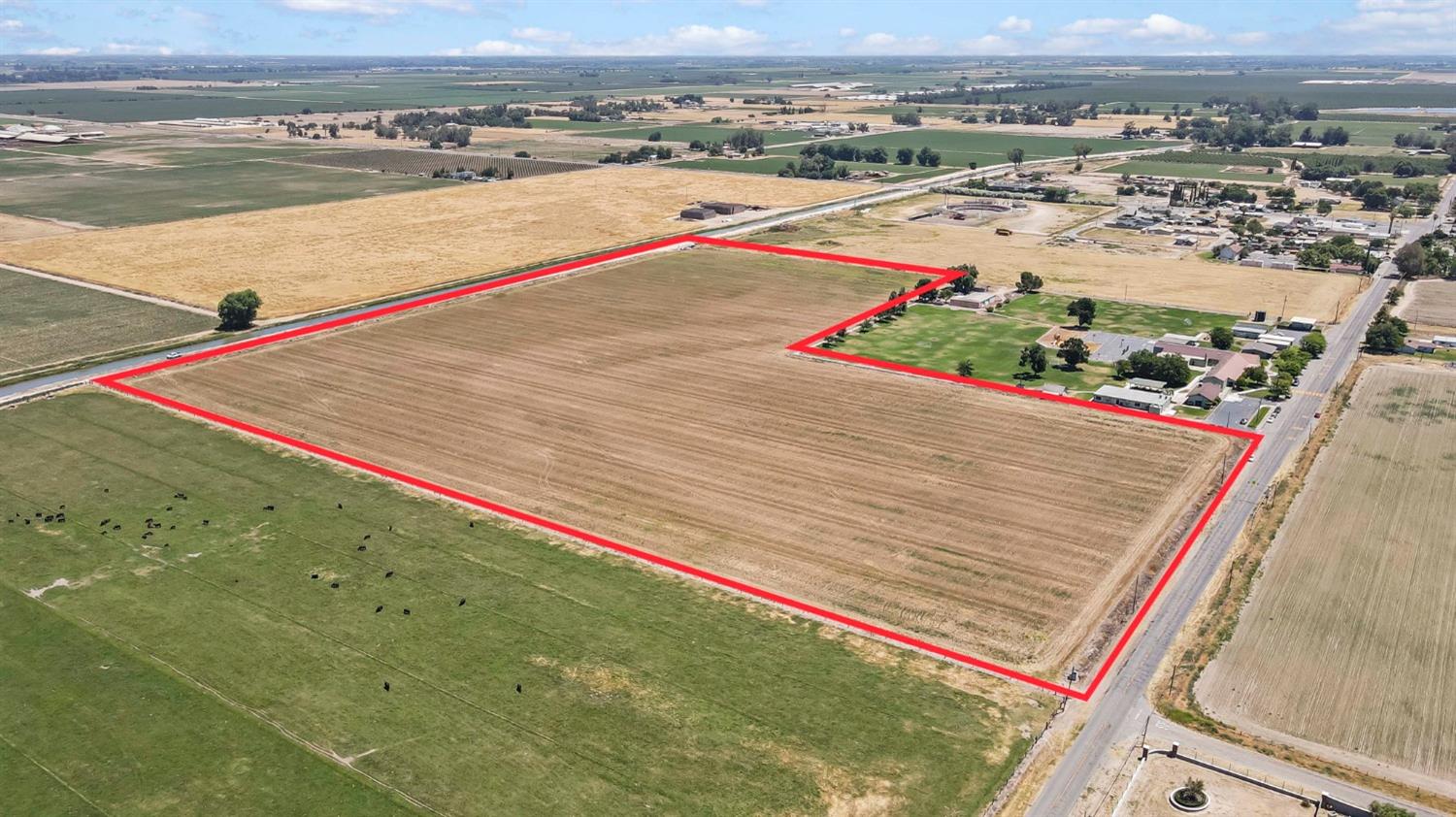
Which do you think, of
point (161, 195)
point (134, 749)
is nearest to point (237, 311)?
point (134, 749)

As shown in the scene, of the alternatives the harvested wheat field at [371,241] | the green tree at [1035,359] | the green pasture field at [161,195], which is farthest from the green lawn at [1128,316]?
the green pasture field at [161,195]

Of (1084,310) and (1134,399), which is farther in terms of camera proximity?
(1084,310)

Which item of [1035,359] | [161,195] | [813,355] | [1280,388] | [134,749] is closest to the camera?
[134,749]

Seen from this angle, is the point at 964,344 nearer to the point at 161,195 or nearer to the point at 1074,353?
the point at 1074,353

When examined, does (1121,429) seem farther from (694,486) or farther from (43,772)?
(43,772)

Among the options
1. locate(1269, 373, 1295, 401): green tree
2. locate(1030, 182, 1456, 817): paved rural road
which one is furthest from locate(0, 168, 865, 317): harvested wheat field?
locate(1030, 182, 1456, 817): paved rural road

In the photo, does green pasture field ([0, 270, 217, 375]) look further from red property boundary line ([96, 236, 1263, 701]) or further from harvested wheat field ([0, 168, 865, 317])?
red property boundary line ([96, 236, 1263, 701])
